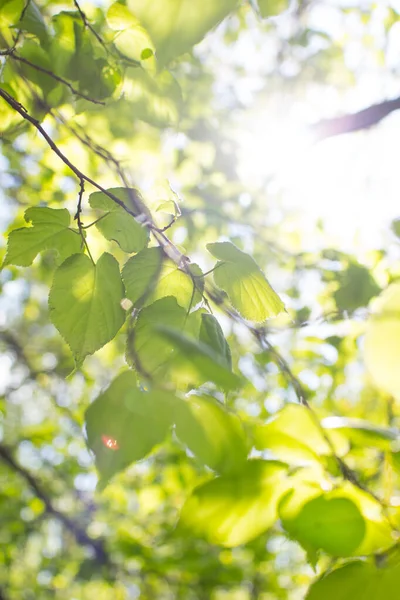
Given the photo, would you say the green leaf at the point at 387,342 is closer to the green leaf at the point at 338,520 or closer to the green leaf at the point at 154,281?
the green leaf at the point at 338,520

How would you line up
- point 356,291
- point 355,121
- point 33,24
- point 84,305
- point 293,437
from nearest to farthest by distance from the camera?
point 293,437
point 84,305
point 33,24
point 356,291
point 355,121

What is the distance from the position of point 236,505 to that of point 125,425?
0.14 meters

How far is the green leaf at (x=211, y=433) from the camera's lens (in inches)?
15.6

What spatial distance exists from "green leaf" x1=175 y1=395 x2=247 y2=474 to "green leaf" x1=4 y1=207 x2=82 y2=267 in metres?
0.40

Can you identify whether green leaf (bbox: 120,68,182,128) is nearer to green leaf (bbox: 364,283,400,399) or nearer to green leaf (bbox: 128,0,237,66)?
green leaf (bbox: 128,0,237,66)

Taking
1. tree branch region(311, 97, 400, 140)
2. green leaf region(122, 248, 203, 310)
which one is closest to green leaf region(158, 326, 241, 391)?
green leaf region(122, 248, 203, 310)

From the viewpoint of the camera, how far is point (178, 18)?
1.35ft

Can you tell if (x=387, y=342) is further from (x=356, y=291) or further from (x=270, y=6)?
(x=356, y=291)

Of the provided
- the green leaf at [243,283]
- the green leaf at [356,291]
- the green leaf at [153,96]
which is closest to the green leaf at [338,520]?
the green leaf at [243,283]

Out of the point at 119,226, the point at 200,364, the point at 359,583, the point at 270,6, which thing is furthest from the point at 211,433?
the point at 270,6

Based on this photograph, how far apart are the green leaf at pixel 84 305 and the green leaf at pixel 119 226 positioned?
0.21 ft

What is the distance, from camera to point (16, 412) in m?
9.99

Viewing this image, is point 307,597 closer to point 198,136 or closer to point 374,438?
point 374,438

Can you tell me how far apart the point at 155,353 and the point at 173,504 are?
5661 mm
